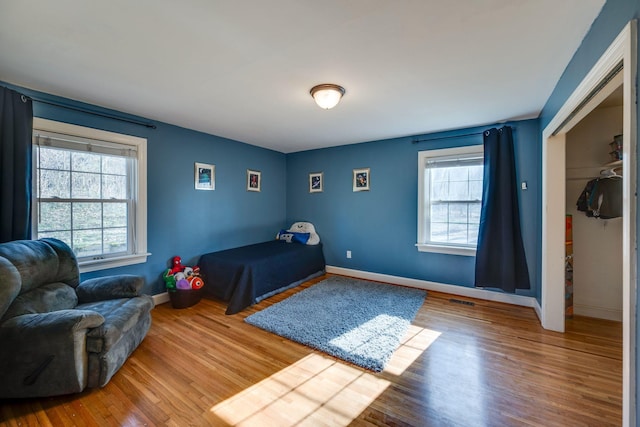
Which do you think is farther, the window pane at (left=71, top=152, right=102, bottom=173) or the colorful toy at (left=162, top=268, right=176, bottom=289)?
the colorful toy at (left=162, top=268, right=176, bottom=289)

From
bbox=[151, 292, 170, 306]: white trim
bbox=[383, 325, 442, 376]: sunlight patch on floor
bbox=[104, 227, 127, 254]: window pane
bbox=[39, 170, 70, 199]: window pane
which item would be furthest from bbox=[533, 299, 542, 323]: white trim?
bbox=[39, 170, 70, 199]: window pane

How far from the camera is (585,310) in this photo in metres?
2.91

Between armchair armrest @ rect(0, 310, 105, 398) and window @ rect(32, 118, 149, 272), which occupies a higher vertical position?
window @ rect(32, 118, 149, 272)

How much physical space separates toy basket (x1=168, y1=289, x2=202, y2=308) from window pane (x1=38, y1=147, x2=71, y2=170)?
1.72 metres

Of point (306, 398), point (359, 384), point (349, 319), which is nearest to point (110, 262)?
point (306, 398)

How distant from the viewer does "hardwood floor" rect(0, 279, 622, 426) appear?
5.12ft

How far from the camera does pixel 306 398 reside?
5.68 feet

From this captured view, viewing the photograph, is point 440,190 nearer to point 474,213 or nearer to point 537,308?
point 474,213

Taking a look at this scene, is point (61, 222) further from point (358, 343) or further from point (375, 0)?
point (375, 0)

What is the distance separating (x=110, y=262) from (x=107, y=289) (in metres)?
0.70

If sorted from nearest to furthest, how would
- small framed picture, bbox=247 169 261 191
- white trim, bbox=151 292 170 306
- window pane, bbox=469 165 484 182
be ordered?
white trim, bbox=151 292 170 306 < window pane, bbox=469 165 484 182 < small framed picture, bbox=247 169 261 191

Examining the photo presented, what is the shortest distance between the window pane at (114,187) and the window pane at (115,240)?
38 cm

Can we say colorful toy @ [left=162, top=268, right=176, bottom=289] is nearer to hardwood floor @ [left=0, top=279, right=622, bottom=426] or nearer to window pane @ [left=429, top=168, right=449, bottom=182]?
hardwood floor @ [left=0, top=279, right=622, bottom=426]

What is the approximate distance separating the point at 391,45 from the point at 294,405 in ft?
7.94
